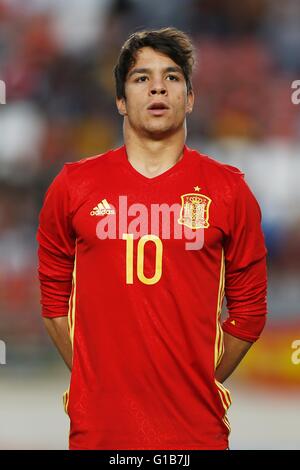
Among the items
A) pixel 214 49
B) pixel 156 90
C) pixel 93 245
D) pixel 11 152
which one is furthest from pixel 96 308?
pixel 214 49

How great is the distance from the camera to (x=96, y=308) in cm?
266

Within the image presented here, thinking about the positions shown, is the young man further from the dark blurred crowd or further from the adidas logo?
the dark blurred crowd

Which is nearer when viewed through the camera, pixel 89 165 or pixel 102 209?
pixel 102 209

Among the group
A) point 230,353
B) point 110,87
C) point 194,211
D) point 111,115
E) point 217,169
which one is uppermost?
point 110,87

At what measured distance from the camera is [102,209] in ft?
8.85

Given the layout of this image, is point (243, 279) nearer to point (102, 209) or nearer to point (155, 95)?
point (102, 209)

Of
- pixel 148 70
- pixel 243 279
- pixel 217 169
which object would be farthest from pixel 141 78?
pixel 243 279

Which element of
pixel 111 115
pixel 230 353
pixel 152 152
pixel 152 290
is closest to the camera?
pixel 152 290

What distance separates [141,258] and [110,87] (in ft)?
15.7

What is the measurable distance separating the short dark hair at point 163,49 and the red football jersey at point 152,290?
0.23 meters

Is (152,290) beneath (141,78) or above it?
beneath

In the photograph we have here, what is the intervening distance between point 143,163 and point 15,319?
12.7ft

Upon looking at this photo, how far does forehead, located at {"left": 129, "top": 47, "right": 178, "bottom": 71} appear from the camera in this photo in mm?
2705
